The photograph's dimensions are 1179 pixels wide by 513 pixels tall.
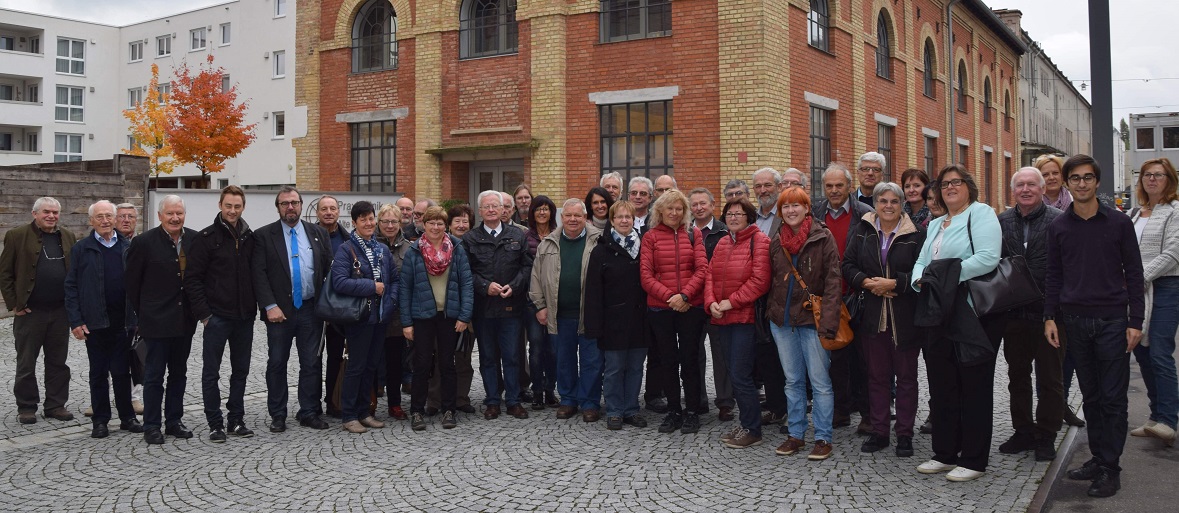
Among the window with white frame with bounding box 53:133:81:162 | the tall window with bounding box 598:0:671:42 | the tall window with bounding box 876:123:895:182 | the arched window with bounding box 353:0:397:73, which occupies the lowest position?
the tall window with bounding box 876:123:895:182

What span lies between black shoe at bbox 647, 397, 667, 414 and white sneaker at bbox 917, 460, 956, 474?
247cm

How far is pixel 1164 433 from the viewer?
6008 mm

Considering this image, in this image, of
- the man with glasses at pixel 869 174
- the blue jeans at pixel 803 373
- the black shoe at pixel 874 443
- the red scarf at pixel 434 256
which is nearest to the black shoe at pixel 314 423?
the red scarf at pixel 434 256

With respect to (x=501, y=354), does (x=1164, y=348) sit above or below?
above

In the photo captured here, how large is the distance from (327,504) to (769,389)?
3.62 meters

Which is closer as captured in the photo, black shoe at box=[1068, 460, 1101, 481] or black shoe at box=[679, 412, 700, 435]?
black shoe at box=[1068, 460, 1101, 481]

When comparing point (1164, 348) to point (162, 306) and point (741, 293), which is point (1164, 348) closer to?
point (741, 293)

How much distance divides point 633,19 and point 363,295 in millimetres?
9618

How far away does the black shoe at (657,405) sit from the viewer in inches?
291

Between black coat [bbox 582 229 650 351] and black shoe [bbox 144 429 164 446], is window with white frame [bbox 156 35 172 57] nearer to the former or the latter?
black shoe [bbox 144 429 164 446]

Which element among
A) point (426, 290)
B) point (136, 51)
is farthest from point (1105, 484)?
point (136, 51)

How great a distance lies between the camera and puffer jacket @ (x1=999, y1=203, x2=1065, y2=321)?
18.5ft

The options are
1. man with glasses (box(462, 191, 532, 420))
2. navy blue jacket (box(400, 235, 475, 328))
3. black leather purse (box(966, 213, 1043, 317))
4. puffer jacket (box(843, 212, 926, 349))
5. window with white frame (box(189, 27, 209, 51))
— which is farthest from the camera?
window with white frame (box(189, 27, 209, 51))

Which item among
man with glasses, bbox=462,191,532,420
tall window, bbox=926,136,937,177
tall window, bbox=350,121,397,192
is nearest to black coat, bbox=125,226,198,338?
man with glasses, bbox=462,191,532,420
